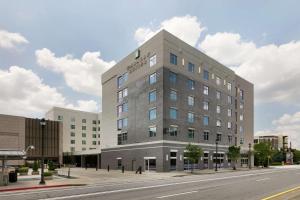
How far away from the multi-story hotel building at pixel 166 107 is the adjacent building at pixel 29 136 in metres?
29.2

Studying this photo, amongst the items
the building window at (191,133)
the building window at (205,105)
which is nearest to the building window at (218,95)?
the building window at (205,105)

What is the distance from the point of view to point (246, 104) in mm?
84812

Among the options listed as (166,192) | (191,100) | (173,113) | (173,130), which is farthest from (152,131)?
(166,192)

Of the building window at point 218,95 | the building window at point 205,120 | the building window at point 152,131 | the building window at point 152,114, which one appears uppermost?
the building window at point 218,95

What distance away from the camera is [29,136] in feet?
321

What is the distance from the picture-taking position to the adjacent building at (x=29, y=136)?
3388 inches

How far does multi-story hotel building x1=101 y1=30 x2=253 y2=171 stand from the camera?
178 feet

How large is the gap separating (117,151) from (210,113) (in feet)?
69.4

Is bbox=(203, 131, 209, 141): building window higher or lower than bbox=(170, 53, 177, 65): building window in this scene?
lower

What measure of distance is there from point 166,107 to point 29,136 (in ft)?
198

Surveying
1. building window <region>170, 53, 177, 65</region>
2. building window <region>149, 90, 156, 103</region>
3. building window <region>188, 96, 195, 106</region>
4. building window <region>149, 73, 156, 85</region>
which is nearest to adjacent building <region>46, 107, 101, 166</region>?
building window <region>149, 90, 156, 103</region>

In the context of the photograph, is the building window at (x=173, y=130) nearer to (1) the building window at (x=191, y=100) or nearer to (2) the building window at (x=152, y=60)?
(1) the building window at (x=191, y=100)

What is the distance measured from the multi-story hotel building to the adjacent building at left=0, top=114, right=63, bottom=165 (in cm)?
2925

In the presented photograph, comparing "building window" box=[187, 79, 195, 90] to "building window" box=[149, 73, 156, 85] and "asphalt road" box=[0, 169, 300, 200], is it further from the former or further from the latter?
"asphalt road" box=[0, 169, 300, 200]
